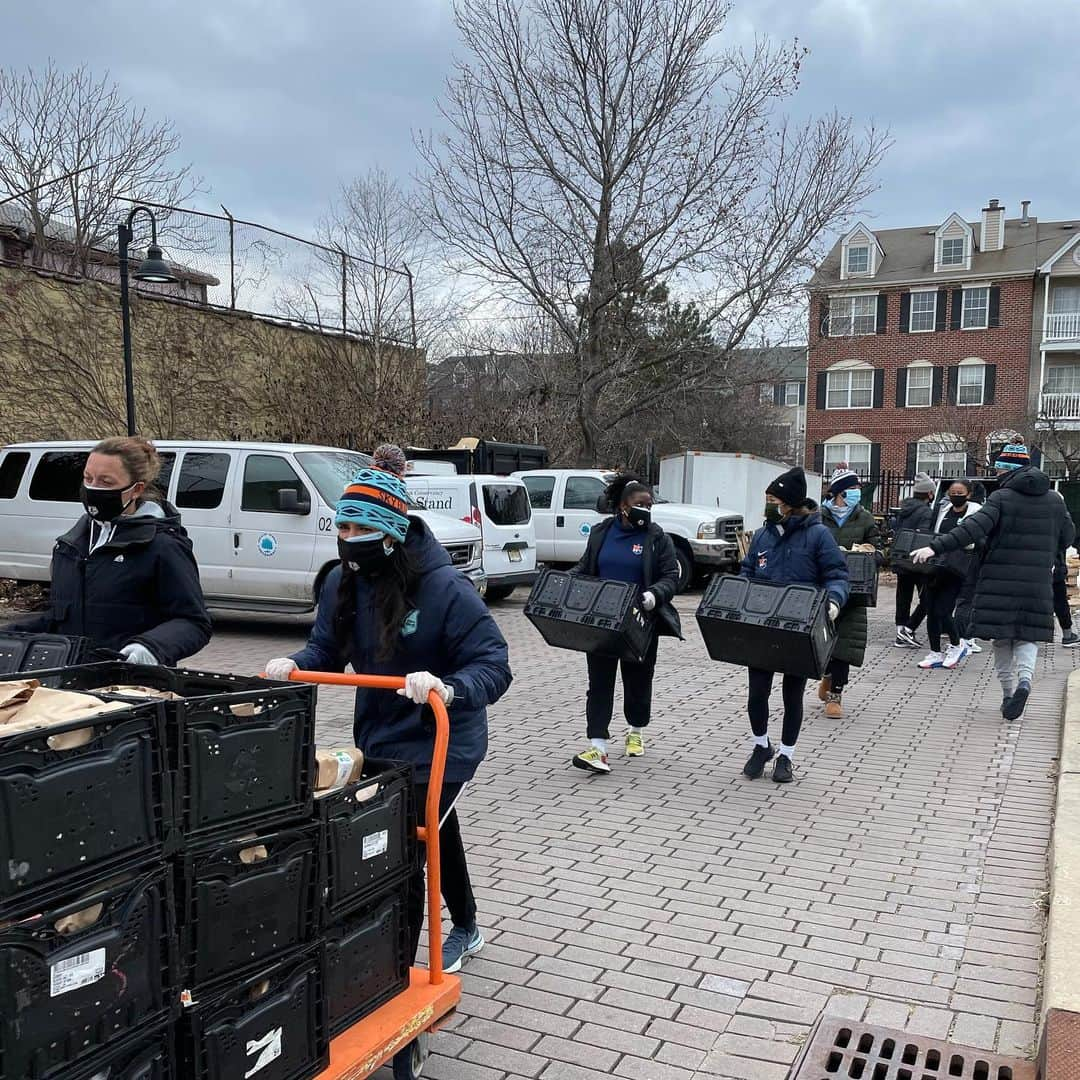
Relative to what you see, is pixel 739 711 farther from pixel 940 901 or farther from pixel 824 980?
pixel 824 980

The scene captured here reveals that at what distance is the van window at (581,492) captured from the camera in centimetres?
1694

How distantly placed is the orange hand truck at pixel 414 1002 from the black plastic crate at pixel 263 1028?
97mm

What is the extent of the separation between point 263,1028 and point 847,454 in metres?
44.2

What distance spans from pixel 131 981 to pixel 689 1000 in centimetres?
223

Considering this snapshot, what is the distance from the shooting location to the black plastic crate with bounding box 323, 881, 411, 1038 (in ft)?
9.08

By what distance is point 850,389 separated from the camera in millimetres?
44062

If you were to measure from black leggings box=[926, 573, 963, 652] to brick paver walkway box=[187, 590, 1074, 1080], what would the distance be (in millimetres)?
2775

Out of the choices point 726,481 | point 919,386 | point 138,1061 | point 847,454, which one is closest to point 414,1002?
point 138,1061

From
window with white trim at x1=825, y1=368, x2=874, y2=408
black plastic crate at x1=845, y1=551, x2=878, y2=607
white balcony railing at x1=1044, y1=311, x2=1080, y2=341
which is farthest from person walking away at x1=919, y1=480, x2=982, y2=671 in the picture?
white balcony railing at x1=1044, y1=311, x2=1080, y2=341

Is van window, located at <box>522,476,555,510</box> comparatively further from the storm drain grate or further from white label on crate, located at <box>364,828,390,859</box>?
white label on crate, located at <box>364,828,390,859</box>

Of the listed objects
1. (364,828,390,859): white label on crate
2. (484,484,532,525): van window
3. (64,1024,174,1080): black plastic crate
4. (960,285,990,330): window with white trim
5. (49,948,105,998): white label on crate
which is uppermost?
(960,285,990,330): window with white trim

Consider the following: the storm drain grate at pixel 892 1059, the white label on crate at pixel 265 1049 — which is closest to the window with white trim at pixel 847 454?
the storm drain grate at pixel 892 1059

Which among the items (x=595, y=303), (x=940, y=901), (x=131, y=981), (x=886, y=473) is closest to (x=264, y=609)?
(x=940, y=901)

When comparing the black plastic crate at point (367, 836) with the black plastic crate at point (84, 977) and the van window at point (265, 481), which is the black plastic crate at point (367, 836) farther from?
the van window at point (265, 481)
